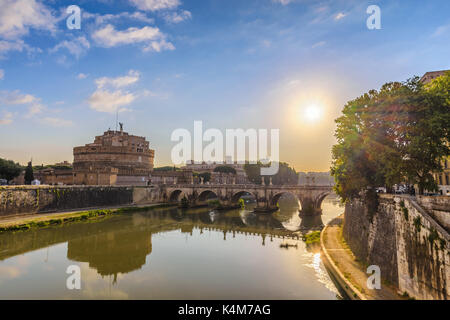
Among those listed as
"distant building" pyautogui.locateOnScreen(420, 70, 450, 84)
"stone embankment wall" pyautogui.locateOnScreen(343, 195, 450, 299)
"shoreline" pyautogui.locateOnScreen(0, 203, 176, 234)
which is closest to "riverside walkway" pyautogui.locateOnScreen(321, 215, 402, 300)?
"stone embankment wall" pyautogui.locateOnScreen(343, 195, 450, 299)

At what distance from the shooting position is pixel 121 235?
801 inches

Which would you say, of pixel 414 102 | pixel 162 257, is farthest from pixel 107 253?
pixel 414 102

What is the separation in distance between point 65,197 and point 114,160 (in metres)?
21.0

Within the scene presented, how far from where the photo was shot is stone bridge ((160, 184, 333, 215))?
28.6 meters

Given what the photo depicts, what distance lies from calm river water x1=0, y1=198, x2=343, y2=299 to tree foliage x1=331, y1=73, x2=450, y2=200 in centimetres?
518

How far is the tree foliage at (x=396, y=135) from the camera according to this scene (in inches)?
385

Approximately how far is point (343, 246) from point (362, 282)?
5.33m

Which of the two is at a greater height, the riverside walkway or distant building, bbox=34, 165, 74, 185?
distant building, bbox=34, 165, 74, 185

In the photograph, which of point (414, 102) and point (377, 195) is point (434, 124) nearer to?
point (414, 102)

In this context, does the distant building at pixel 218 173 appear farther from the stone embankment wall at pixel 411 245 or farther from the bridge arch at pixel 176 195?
the stone embankment wall at pixel 411 245

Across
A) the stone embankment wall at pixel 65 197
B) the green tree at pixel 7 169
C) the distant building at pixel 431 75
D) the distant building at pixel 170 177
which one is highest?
the distant building at pixel 431 75

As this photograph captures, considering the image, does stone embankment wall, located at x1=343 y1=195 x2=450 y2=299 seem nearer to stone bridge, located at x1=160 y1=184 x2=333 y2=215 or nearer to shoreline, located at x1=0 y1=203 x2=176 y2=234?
stone bridge, located at x1=160 y1=184 x2=333 y2=215

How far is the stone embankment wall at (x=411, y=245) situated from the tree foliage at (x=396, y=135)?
4.70 feet

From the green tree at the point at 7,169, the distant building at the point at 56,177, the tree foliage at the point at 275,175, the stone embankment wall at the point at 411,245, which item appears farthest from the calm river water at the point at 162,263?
the tree foliage at the point at 275,175
